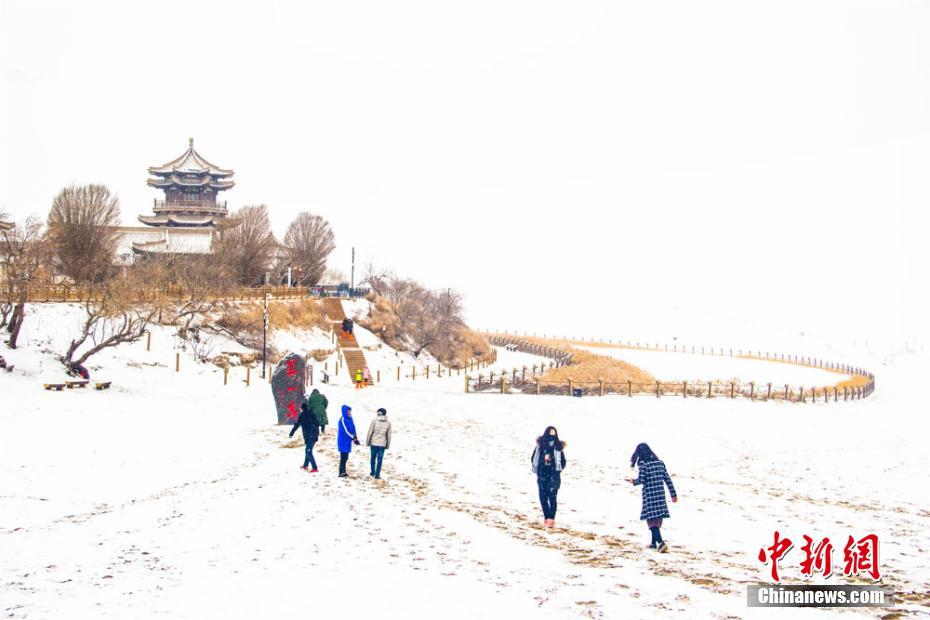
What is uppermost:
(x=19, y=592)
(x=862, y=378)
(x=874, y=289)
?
(x=874, y=289)

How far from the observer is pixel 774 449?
24.9 meters

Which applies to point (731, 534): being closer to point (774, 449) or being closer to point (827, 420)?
point (774, 449)

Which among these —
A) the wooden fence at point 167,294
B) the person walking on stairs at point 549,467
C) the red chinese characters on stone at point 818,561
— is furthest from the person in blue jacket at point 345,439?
the wooden fence at point 167,294

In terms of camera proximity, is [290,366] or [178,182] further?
[178,182]

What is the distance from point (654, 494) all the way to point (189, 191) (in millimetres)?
73148

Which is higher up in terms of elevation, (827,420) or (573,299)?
(573,299)

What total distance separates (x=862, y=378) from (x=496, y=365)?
2913 centimetres

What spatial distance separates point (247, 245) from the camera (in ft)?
190

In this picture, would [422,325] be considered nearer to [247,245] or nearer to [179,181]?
[247,245]

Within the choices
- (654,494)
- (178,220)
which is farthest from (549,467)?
(178,220)

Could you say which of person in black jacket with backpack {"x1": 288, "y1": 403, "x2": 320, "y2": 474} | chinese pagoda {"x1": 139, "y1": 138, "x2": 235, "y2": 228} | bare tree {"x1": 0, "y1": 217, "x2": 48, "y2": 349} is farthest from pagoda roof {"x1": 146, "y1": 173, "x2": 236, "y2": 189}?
person in black jacket with backpack {"x1": 288, "y1": 403, "x2": 320, "y2": 474}

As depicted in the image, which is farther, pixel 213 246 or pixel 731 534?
pixel 213 246

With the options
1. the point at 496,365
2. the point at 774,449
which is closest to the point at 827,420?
the point at 774,449

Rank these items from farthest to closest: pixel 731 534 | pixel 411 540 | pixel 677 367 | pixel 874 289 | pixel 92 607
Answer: pixel 874 289
pixel 677 367
pixel 731 534
pixel 411 540
pixel 92 607
